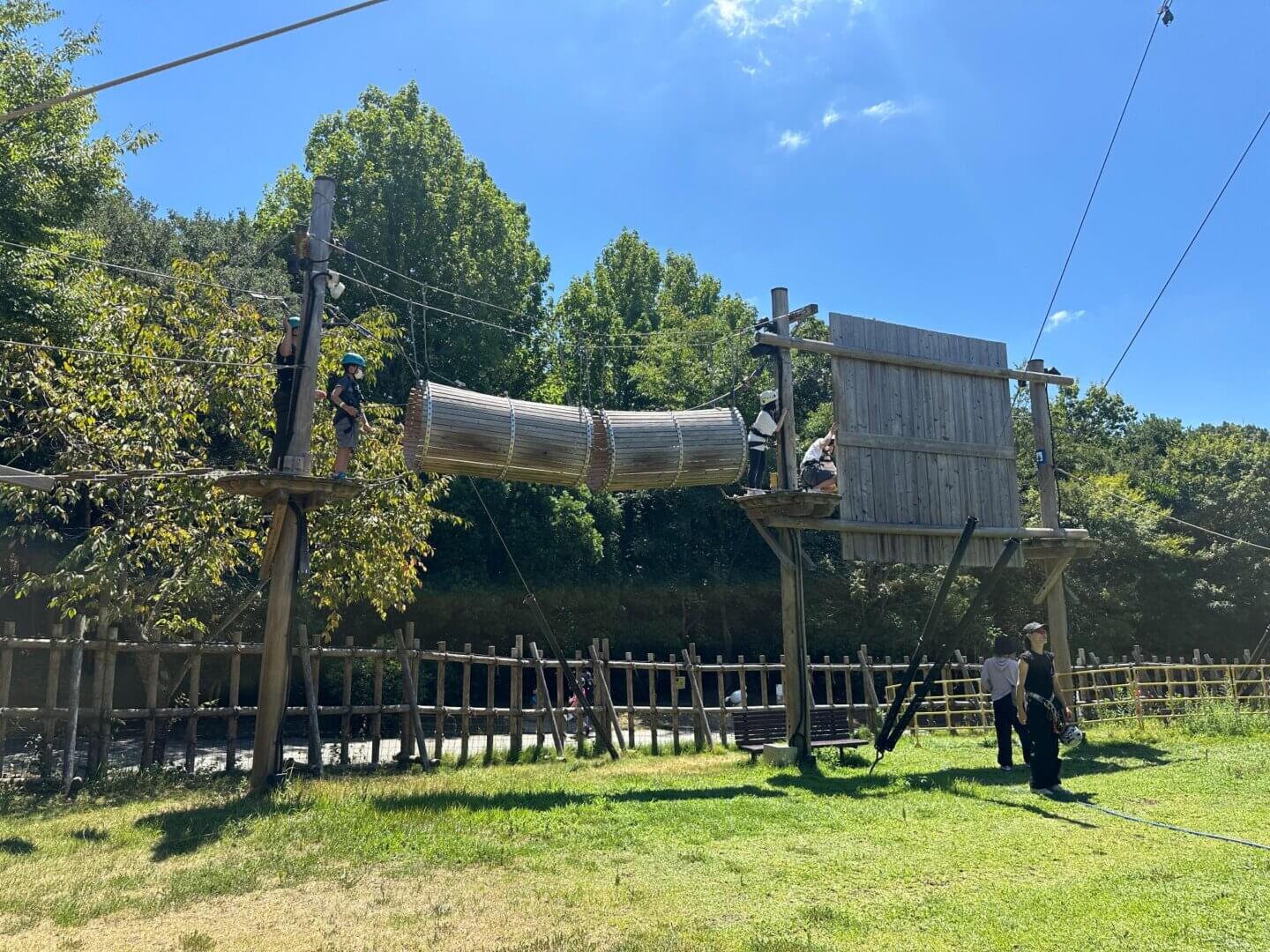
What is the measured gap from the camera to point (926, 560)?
1262cm

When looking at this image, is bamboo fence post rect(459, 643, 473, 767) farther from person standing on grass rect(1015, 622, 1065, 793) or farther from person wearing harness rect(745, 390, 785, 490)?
person standing on grass rect(1015, 622, 1065, 793)

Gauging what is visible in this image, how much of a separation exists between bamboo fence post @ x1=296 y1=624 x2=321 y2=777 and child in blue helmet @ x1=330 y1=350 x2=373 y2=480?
2.79 metres

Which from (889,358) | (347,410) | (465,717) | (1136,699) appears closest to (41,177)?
(347,410)

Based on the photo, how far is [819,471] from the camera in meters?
12.2

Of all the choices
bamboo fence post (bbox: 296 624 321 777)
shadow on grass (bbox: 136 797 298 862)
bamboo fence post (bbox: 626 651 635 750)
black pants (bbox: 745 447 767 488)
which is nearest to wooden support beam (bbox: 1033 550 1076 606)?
black pants (bbox: 745 447 767 488)

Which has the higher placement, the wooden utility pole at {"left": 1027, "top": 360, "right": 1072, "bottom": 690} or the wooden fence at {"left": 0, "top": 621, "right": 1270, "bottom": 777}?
the wooden utility pole at {"left": 1027, "top": 360, "right": 1072, "bottom": 690}

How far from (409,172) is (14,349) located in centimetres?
1729

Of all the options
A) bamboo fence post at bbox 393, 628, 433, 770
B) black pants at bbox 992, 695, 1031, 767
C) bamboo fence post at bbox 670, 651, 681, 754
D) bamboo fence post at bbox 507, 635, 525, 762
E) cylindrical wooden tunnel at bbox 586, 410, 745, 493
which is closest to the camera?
cylindrical wooden tunnel at bbox 586, 410, 745, 493

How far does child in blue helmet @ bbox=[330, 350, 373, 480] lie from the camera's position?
9.92 meters

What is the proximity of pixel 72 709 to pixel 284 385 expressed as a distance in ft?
13.0

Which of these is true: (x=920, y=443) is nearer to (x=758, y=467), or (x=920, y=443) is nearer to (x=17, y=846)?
(x=758, y=467)

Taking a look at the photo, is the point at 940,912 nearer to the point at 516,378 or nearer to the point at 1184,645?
the point at 516,378

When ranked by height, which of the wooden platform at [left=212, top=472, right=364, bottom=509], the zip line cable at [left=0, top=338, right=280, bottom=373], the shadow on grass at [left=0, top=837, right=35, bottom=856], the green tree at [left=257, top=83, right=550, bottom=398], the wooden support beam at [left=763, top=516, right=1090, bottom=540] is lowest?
the shadow on grass at [left=0, top=837, right=35, bottom=856]

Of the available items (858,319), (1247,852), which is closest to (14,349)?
(858,319)
